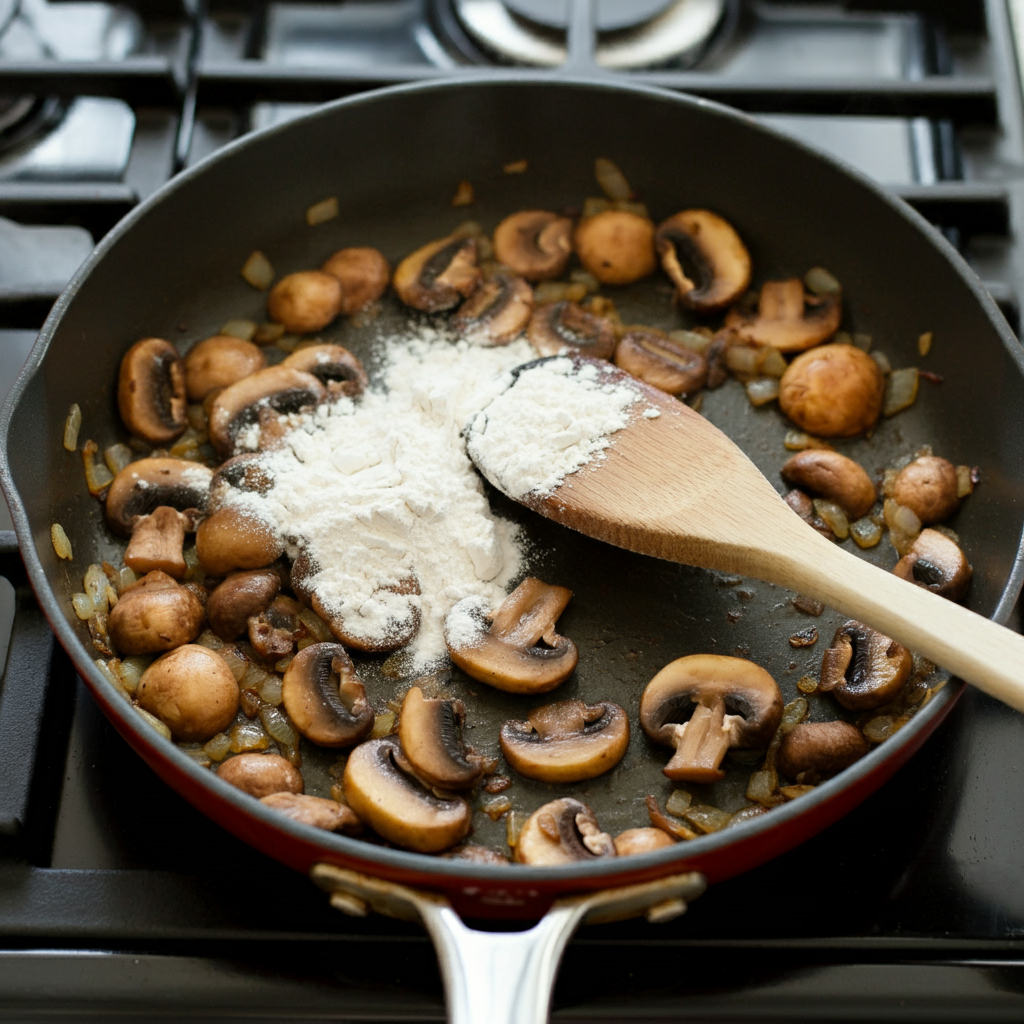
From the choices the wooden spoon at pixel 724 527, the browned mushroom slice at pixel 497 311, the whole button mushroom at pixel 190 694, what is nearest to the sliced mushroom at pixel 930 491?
the wooden spoon at pixel 724 527

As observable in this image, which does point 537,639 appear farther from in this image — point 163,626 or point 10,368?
point 10,368

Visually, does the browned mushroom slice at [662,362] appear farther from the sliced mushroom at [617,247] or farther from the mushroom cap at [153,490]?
the mushroom cap at [153,490]

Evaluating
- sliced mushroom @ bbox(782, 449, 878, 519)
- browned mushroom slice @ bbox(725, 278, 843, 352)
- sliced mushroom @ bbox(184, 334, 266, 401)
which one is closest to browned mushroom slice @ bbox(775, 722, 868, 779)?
sliced mushroom @ bbox(782, 449, 878, 519)

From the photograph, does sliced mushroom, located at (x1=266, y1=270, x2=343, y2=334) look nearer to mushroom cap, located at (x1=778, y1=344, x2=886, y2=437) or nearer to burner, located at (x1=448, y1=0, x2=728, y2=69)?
burner, located at (x1=448, y1=0, x2=728, y2=69)

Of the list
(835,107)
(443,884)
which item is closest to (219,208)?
(835,107)

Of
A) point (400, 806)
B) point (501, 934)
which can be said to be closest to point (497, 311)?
point (400, 806)

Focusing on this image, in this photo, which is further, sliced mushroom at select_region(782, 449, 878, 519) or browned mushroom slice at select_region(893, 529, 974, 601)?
sliced mushroom at select_region(782, 449, 878, 519)
